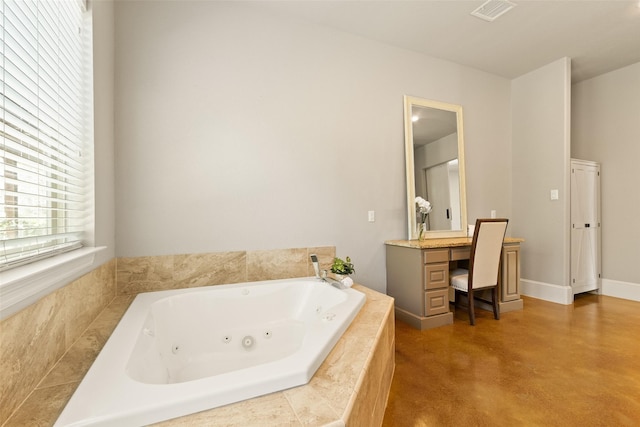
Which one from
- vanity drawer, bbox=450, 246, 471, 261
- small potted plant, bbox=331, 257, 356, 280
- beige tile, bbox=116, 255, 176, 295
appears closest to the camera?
beige tile, bbox=116, 255, 176, 295

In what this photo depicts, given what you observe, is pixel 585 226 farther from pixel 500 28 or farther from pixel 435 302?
pixel 500 28

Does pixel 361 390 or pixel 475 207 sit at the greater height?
pixel 475 207

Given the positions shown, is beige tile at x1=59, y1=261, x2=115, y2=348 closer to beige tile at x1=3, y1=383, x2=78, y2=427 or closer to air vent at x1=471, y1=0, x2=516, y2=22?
beige tile at x1=3, y1=383, x2=78, y2=427

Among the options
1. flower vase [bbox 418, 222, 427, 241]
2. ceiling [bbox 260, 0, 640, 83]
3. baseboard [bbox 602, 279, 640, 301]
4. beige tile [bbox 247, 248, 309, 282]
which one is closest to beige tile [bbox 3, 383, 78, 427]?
beige tile [bbox 247, 248, 309, 282]

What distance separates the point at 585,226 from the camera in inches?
135

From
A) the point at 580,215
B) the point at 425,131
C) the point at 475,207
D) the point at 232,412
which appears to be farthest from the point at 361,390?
the point at 580,215

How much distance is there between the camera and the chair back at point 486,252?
8.32ft

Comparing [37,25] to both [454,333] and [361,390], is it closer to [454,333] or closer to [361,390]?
[361,390]

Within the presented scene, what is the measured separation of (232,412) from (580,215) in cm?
425

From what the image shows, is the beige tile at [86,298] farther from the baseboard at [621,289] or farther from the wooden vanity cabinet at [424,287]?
the baseboard at [621,289]

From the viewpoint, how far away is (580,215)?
340 cm

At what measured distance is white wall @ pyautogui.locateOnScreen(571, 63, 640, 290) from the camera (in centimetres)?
335

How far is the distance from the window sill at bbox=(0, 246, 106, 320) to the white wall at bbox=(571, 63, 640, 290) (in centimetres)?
512

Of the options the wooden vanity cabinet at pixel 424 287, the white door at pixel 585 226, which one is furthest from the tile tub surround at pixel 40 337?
the white door at pixel 585 226
